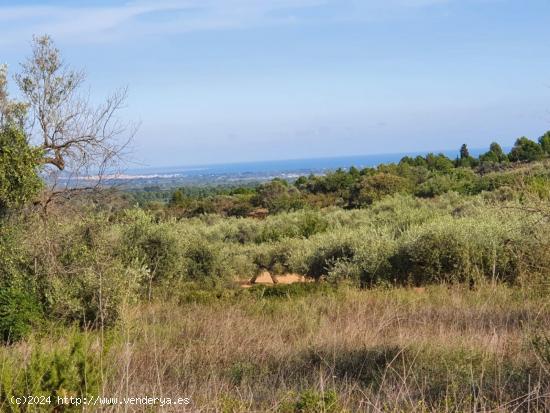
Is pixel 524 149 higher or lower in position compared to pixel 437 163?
higher

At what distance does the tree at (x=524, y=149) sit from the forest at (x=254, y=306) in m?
25.9

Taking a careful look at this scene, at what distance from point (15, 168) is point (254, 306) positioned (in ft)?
15.8

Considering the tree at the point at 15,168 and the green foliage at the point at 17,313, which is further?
the tree at the point at 15,168

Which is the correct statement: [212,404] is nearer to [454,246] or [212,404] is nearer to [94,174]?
[94,174]

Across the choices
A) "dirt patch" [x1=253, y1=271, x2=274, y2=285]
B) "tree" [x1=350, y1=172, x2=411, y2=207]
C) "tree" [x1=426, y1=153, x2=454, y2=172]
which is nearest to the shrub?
"dirt patch" [x1=253, y1=271, x2=274, y2=285]

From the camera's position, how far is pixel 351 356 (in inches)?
254

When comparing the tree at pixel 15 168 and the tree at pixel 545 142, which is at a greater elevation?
the tree at pixel 545 142

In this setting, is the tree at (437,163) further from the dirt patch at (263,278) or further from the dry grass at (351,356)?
the dry grass at (351,356)

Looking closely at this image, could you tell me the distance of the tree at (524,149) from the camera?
44.0 metres

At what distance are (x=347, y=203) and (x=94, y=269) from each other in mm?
30475

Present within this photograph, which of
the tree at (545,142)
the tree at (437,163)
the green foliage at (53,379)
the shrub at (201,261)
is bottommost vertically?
the shrub at (201,261)

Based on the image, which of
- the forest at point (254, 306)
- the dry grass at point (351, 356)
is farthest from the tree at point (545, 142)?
the dry grass at point (351, 356)

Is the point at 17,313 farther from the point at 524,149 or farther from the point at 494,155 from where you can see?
the point at 494,155

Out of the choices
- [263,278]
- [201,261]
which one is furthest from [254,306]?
[263,278]
